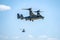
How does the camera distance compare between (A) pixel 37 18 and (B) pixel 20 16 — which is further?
(B) pixel 20 16

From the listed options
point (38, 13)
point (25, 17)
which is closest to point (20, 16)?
point (25, 17)

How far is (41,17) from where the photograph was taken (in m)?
79.2

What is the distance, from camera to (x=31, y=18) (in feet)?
269

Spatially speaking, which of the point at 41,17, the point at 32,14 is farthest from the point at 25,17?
the point at 41,17

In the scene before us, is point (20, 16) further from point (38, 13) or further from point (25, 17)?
point (38, 13)

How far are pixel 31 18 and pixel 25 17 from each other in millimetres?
4032

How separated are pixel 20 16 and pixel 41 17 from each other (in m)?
13.7

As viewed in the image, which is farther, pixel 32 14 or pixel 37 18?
pixel 32 14

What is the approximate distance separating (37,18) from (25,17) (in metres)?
7.36

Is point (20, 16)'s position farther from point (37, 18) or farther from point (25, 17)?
point (37, 18)

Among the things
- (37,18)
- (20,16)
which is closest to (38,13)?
(37,18)

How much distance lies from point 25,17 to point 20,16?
5.01m

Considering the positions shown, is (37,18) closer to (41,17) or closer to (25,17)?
(41,17)

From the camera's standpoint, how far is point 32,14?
8606 centimetres
